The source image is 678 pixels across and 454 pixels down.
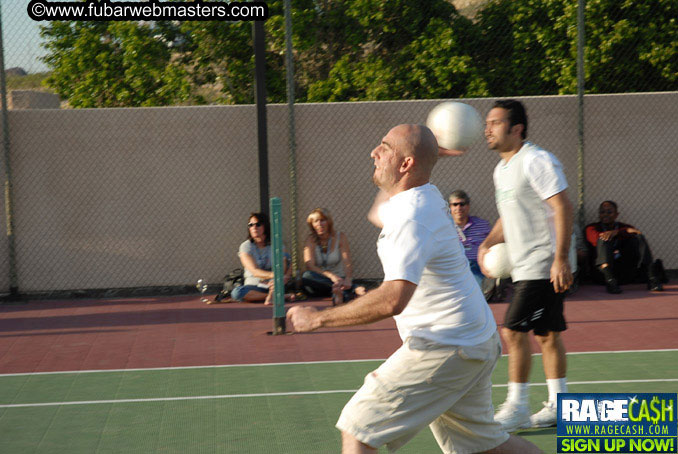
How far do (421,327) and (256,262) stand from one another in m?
7.40

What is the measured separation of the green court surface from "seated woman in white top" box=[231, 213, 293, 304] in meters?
3.25

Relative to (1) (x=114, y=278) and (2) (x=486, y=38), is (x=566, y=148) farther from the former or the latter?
Answer: (1) (x=114, y=278)

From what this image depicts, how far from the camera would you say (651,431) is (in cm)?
475

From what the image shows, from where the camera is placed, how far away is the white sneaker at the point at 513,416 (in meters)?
5.42

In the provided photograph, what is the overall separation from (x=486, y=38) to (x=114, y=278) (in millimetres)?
7879

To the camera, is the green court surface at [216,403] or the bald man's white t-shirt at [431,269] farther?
the green court surface at [216,403]

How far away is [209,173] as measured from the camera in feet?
38.1

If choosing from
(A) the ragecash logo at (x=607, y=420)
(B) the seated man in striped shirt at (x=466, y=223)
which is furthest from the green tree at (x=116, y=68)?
(A) the ragecash logo at (x=607, y=420)

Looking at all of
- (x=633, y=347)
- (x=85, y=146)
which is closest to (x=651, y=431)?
(x=633, y=347)

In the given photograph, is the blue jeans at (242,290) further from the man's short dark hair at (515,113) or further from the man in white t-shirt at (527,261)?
the man's short dark hair at (515,113)

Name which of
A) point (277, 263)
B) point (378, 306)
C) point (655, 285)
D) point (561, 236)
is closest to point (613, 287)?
point (655, 285)

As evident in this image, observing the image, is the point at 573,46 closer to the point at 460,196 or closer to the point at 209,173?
the point at 460,196

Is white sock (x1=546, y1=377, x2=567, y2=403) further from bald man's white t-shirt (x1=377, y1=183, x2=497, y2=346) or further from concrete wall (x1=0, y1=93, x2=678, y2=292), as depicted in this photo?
concrete wall (x1=0, y1=93, x2=678, y2=292)

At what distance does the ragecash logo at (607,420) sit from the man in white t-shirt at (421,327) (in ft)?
2.71
